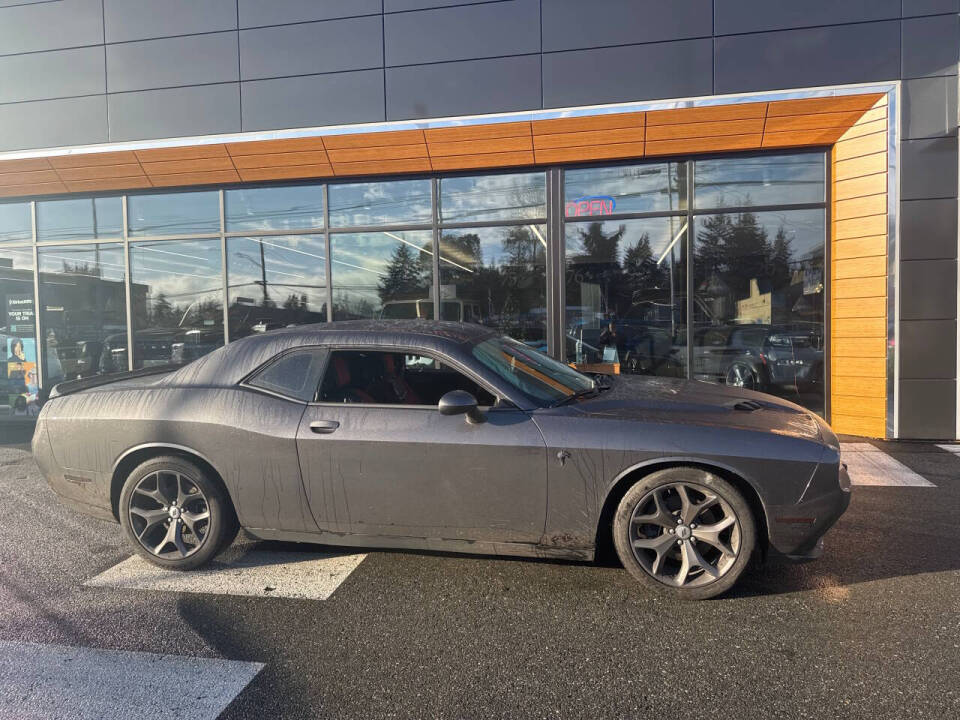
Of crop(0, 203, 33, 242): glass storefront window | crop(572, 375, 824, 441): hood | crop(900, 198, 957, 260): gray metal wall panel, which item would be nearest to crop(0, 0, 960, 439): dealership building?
crop(900, 198, 957, 260): gray metal wall panel

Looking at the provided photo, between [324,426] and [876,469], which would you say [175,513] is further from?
[876,469]

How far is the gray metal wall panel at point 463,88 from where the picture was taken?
26.2 feet

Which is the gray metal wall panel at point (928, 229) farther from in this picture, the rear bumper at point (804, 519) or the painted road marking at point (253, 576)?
the painted road marking at point (253, 576)

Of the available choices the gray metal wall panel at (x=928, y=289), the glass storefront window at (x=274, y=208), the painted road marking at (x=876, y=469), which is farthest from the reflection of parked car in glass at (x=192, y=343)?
the gray metal wall panel at (x=928, y=289)

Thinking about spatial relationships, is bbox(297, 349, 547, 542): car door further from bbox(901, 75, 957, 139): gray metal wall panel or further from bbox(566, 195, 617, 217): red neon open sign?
bbox(901, 75, 957, 139): gray metal wall panel

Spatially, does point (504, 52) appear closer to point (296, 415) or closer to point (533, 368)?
point (533, 368)

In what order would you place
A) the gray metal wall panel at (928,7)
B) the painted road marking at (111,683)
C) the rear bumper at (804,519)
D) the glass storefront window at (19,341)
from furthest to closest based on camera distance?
the glass storefront window at (19,341), the gray metal wall panel at (928,7), the rear bumper at (804,519), the painted road marking at (111,683)

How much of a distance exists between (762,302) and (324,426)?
6890 millimetres

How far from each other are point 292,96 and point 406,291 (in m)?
3.08

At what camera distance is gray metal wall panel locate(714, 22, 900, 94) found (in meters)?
7.33

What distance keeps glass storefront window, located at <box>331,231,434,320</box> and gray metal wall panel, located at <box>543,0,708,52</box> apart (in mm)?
3182

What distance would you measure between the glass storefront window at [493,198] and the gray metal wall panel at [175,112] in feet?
10.2

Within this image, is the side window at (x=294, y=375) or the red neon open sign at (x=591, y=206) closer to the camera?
the side window at (x=294, y=375)

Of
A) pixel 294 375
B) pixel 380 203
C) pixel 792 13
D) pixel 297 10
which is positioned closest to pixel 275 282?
pixel 380 203
